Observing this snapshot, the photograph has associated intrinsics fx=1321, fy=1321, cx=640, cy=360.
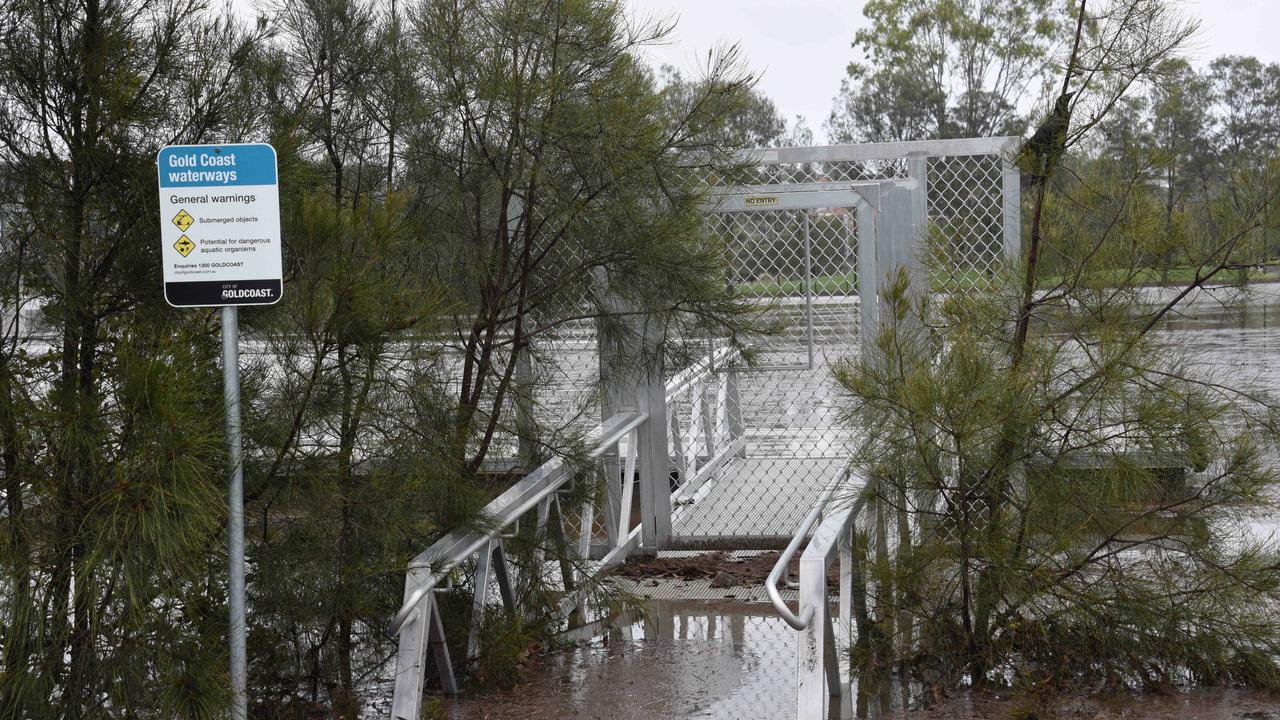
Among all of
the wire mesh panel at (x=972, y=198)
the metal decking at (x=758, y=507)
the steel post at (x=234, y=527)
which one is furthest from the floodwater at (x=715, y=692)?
the wire mesh panel at (x=972, y=198)

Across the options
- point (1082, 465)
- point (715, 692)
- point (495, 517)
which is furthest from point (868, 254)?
point (495, 517)

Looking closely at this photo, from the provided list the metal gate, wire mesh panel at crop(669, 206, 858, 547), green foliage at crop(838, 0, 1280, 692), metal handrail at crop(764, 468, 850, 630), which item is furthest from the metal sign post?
wire mesh panel at crop(669, 206, 858, 547)

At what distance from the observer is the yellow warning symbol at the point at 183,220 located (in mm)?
4031

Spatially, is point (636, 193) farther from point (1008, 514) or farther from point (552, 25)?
point (1008, 514)

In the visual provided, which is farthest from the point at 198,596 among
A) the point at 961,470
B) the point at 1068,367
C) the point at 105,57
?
the point at 1068,367

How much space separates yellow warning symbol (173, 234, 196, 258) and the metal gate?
2.99m

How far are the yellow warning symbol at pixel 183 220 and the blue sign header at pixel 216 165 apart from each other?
0.29 feet

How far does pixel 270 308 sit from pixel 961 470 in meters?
2.56

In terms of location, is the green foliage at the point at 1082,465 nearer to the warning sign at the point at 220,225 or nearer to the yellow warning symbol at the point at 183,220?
the warning sign at the point at 220,225

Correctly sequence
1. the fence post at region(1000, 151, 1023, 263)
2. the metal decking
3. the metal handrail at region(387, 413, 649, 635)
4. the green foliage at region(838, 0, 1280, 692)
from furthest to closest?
the metal decking, the fence post at region(1000, 151, 1023, 263), the green foliage at region(838, 0, 1280, 692), the metal handrail at region(387, 413, 649, 635)

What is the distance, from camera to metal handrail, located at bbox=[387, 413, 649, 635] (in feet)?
14.7

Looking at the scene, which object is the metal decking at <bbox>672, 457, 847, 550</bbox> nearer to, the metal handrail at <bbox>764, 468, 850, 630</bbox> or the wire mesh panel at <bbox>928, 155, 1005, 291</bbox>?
the wire mesh panel at <bbox>928, 155, 1005, 291</bbox>

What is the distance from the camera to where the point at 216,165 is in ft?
13.3

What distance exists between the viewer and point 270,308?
4.52 metres
